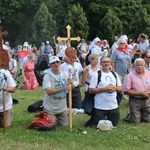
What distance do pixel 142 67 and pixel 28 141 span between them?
320 cm

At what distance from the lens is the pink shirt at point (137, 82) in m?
8.86

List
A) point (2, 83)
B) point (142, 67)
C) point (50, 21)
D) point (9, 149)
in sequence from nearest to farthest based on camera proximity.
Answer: point (9, 149)
point (2, 83)
point (142, 67)
point (50, 21)

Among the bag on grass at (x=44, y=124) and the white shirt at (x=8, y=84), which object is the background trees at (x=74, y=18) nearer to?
the white shirt at (x=8, y=84)

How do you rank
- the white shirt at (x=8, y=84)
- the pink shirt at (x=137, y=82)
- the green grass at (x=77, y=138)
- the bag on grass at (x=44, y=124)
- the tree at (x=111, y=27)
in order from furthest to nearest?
the tree at (x=111, y=27) < the pink shirt at (x=137, y=82) < the white shirt at (x=8, y=84) < the bag on grass at (x=44, y=124) < the green grass at (x=77, y=138)

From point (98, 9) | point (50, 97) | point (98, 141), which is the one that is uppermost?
point (98, 9)

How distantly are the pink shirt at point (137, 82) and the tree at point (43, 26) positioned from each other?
35.8 m

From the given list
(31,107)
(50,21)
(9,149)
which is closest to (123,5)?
(50,21)

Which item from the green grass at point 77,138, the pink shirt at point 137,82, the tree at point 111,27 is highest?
the tree at point 111,27

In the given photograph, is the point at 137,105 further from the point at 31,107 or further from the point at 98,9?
the point at 98,9

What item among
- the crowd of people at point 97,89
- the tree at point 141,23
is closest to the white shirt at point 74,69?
the crowd of people at point 97,89

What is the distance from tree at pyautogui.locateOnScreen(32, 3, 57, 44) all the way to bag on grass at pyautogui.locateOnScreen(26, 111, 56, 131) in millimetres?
36778

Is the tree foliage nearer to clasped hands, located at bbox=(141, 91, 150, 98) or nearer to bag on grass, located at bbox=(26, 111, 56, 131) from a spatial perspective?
clasped hands, located at bbox=(141, 91, 150, 98)

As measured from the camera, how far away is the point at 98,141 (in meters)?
7.03

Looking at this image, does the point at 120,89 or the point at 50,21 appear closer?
the point at 120,89
